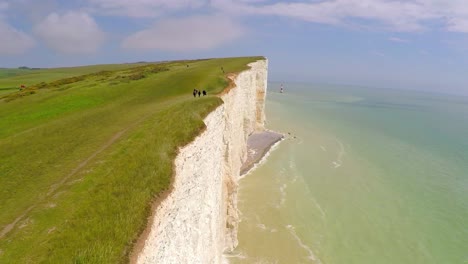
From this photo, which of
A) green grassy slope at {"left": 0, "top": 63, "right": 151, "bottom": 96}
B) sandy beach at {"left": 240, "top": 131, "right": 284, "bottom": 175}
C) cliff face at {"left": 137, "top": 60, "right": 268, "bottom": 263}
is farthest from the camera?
green grassy slope at {"left": 0, "top": 63, "right": 151, "bottom": 96}

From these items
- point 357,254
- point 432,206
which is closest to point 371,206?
point 432,206

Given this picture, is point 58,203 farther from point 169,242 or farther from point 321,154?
point 321,154

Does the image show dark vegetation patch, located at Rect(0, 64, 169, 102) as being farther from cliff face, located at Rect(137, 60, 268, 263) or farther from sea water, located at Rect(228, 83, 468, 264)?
sea water, located at Rect(228, 83, 468, 264)

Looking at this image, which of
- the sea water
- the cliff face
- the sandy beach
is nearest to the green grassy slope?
the sandy beach

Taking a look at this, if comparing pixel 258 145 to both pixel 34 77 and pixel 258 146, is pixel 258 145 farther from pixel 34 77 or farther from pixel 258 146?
pixel 34 77

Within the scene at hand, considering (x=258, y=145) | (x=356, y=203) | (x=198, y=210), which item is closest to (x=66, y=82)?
(x=258, y=145)

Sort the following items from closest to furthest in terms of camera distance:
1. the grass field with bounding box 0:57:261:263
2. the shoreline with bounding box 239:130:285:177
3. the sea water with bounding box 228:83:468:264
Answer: the grass field with bounding box 0:57:261:263
the sea water with bounding box 228:83:468:264
the shoreline with bounding box 239:130:285:177
